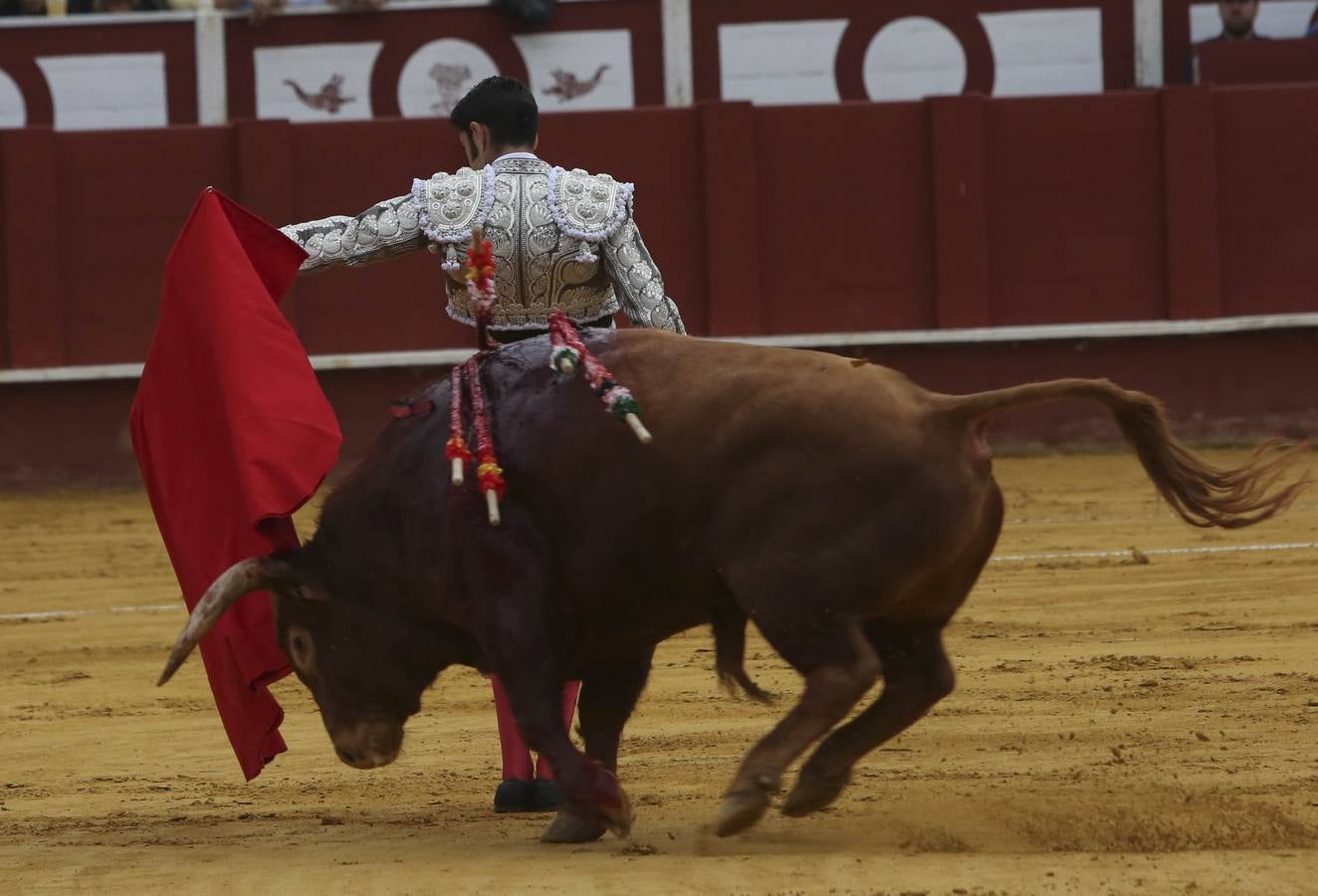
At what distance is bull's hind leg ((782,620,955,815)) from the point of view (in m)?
3.52

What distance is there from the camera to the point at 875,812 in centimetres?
376

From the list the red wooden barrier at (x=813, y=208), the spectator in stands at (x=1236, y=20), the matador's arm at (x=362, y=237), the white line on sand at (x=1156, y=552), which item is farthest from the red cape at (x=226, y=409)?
the spectator in stands at (x=1236, y=20)

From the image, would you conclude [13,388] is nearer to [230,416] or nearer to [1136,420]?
[230,416]

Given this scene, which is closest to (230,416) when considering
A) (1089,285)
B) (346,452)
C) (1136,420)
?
(1136,420)

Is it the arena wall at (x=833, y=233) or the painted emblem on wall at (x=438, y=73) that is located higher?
the painted emblem on wall at (x=438, y=73)

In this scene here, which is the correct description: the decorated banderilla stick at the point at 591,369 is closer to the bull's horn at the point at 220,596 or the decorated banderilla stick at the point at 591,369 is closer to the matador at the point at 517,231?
the matador at the point at 517,231

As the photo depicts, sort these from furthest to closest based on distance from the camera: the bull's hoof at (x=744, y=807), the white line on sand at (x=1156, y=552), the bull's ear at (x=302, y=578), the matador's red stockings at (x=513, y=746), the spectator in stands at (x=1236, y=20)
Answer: the spectator in stands at (x=1236, y=20)
the white line on sand at (x=1156, y=552)
the matador's red stockings at (x=513, y=746)
the bull's ear at (x=302, y=578)
the bull's hoof at (x=744, y=807)

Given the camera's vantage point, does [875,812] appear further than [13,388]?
No

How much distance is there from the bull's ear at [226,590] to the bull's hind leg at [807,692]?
924mm

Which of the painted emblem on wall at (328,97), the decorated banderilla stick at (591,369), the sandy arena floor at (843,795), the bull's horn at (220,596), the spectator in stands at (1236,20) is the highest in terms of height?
the spectator in stands at (1236,20)

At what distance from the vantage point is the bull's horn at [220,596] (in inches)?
142

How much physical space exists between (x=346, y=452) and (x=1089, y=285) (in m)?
3.48

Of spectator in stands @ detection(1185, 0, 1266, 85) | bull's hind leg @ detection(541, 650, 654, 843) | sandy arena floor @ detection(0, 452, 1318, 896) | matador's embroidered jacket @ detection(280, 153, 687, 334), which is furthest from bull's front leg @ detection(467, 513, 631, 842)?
spectator in stands @ detection(1185, 0, 1266, 85)

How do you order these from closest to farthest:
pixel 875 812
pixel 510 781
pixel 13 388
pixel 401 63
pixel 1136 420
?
pixel 1136 420, pixel 875 812, pixel 510 781, pixel 13 388, pixel 401 63
